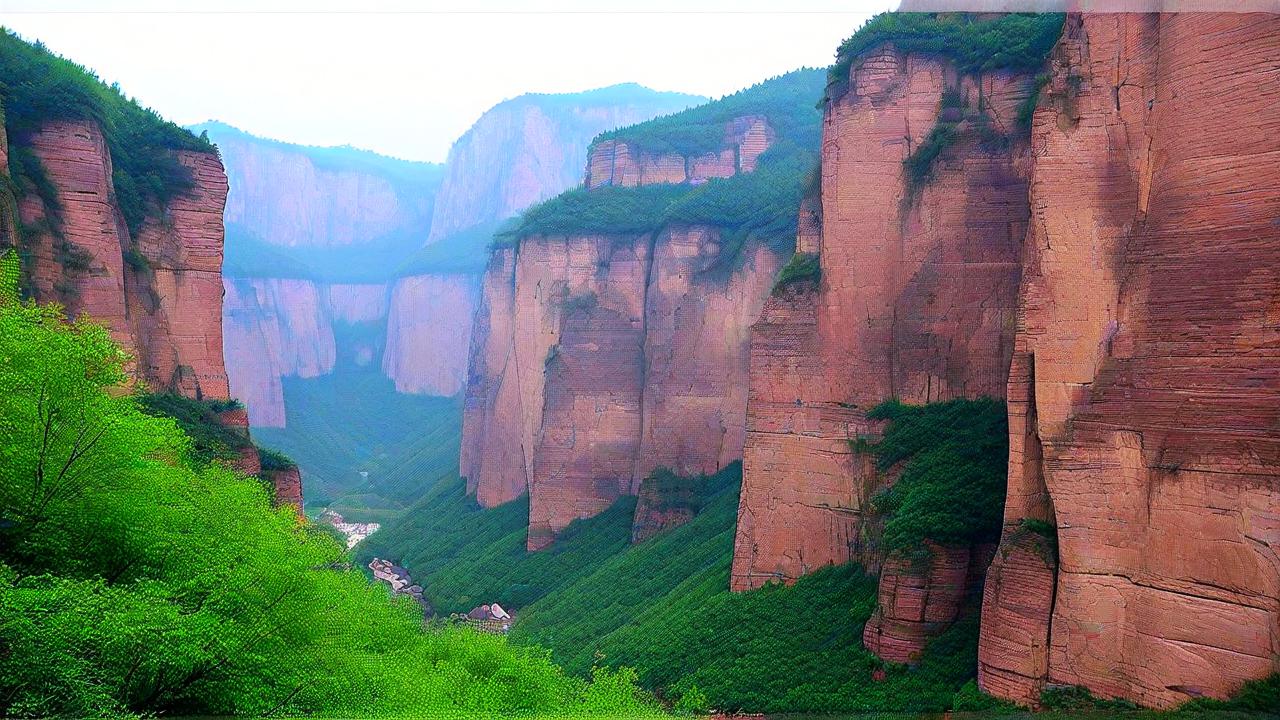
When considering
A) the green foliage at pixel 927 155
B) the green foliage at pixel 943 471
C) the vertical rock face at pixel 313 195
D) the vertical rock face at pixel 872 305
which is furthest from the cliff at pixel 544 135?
the green foliage at pixel 943 471

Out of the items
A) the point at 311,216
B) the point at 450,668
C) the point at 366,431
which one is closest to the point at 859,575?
the point at 450,668

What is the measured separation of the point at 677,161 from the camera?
52188 millimetres

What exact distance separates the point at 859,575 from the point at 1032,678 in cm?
707

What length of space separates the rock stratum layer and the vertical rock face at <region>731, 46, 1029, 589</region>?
13.8 metres

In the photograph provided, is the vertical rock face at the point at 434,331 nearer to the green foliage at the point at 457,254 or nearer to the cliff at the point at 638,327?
the green foliage at the point at 457,254

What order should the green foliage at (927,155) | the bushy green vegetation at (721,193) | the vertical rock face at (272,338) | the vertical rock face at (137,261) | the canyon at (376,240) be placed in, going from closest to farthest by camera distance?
the vertical rock face at (137,261) → the green foliage at (927,155) → the bushy green vegetation at (721,193) → the vertical rock face at (272,338) → the canyon at (376,240)

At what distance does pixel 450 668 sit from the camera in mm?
19797

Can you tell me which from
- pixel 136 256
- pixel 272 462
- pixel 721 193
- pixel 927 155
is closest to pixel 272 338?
pixel 721 193

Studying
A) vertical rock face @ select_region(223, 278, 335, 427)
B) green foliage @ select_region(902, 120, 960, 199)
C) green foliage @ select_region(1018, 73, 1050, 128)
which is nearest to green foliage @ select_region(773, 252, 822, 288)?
green foliage @ select_region(902, 120, 960, 199)

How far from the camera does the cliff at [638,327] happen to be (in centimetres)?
4191

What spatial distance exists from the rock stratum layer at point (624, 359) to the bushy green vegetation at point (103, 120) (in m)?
18.4

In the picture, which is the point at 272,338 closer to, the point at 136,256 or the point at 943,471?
the point at 136,256

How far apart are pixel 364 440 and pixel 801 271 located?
7479 cm

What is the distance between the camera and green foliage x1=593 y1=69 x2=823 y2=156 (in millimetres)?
52594
